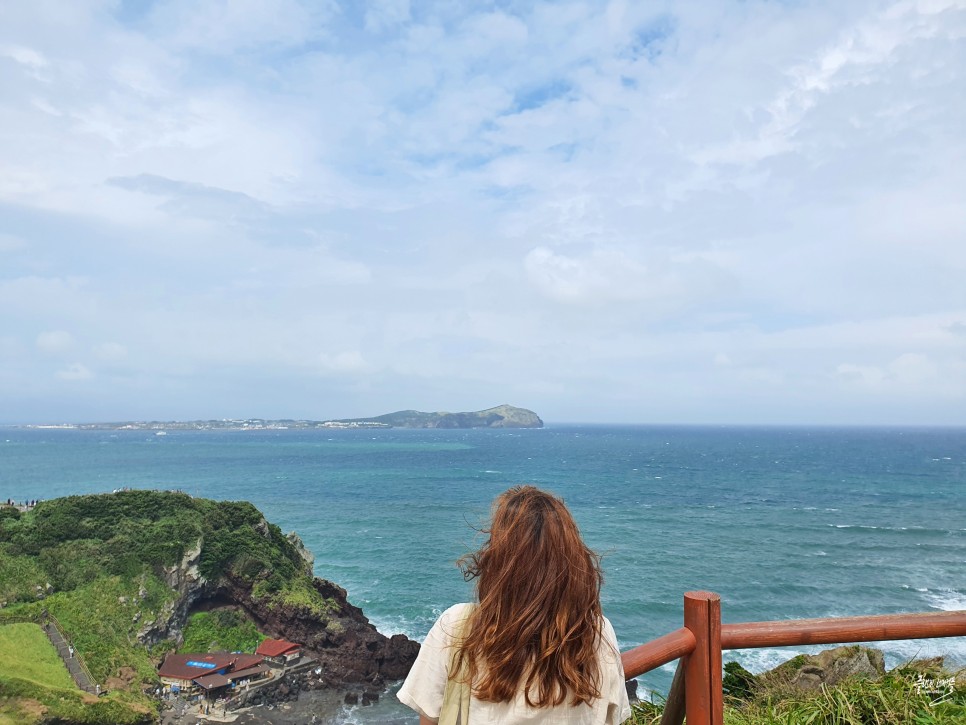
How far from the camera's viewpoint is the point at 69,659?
21016 mm

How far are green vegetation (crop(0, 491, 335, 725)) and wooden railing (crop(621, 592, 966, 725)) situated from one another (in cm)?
2106

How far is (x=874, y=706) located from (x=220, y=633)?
25019mm

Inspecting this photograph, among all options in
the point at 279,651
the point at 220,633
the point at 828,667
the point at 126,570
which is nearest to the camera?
the point at 828,667

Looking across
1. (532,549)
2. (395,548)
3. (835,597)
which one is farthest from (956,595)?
(532,549)

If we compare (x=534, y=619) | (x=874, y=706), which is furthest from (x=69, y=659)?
(x=534, y=619)

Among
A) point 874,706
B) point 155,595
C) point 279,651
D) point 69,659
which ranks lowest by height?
point 279,651

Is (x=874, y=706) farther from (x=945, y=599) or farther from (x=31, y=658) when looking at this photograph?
(x=945, y=599)

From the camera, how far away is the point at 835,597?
28766mm

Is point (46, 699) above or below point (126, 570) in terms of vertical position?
below

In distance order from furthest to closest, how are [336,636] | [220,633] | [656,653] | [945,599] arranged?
[945,599] → [220,633] → [336,636] → [656,653]

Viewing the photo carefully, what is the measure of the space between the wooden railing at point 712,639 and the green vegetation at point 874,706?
5.31 ft

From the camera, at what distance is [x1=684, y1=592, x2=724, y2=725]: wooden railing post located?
2.42 m

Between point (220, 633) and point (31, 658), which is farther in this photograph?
point (220, 633)

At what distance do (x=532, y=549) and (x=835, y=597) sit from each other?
107 feet
